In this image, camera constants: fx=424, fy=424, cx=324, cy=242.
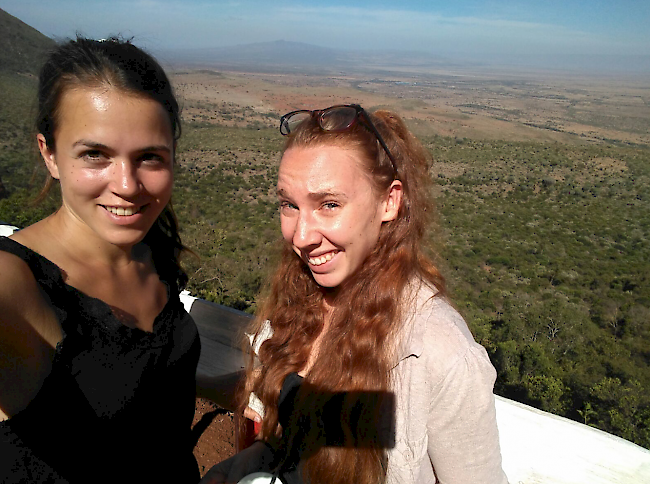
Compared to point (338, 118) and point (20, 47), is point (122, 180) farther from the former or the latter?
point (20, 47)

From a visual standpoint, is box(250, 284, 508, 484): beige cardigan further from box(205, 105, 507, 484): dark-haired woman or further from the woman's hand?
the woman's hand

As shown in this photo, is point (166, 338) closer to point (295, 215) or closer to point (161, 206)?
point (161, 206)

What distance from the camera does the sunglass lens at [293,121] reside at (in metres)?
1.73

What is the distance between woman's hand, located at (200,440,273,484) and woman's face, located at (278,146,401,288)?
30.6 inches

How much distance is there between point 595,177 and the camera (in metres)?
32.5

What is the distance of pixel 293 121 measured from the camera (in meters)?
1.78

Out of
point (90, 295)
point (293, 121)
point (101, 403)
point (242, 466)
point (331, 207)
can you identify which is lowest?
point (242, 466)

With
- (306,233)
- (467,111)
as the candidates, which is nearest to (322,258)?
(306,233)

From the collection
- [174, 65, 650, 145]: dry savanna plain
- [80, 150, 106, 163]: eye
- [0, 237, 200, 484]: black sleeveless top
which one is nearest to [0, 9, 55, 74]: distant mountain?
[80, 150, 106, 163]: eye

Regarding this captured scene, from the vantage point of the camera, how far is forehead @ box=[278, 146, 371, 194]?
4.84ft

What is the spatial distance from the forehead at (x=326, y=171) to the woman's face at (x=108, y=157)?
460 millimetres

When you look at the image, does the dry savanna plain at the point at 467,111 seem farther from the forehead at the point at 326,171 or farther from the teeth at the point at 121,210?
the teeth at the point at 121,210

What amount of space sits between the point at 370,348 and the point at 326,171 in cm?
65

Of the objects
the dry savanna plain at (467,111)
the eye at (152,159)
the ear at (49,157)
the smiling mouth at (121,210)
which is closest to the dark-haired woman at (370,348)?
the eye at (152,159)
